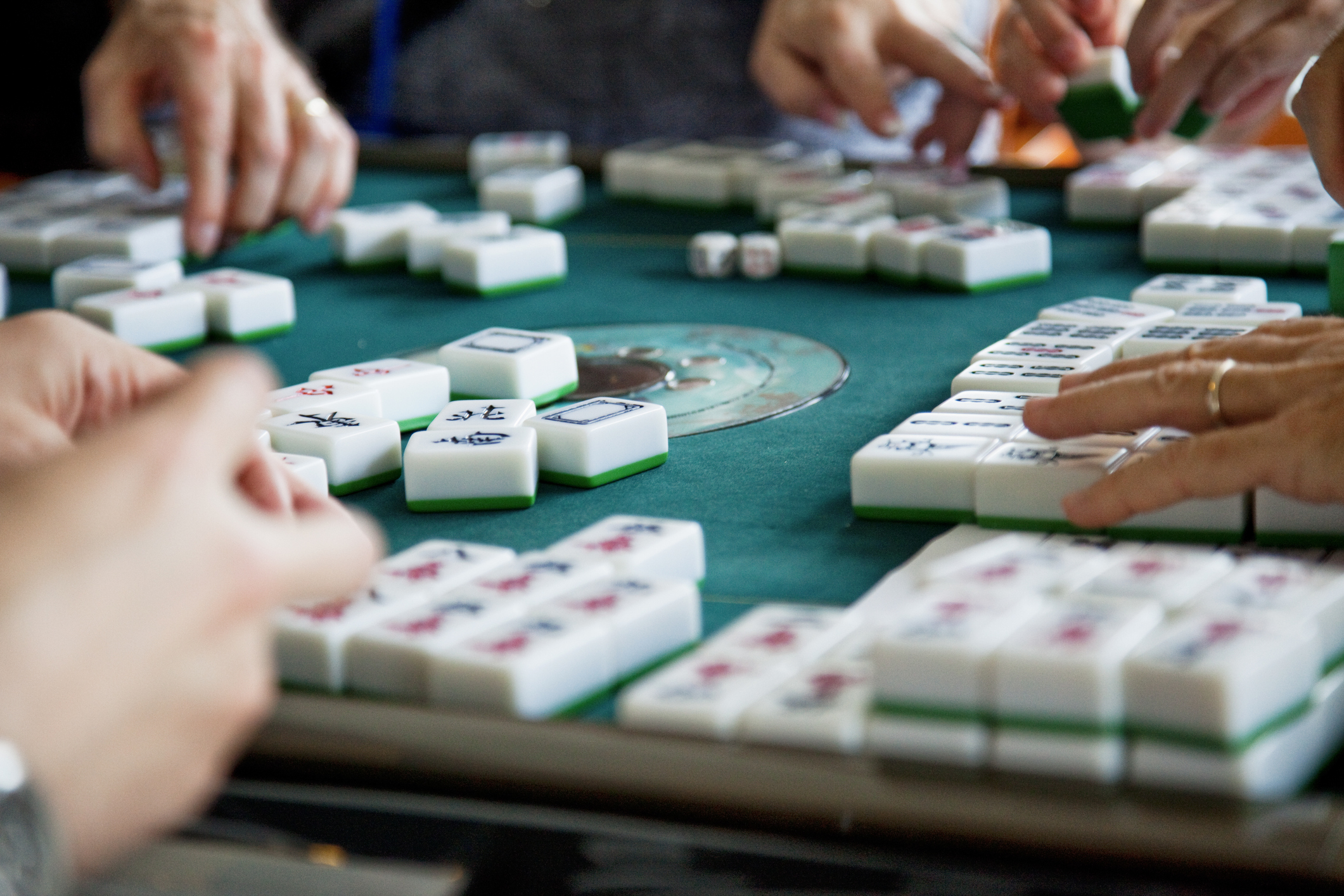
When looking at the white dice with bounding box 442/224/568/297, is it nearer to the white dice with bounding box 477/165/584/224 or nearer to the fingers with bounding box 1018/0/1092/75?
the white dice with bounding box 477/165/584/224

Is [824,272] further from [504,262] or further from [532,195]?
[532,195]

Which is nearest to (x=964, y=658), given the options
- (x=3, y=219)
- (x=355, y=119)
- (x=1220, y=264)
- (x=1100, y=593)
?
(x=1100, y=593)

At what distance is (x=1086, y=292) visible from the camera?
7.05ft

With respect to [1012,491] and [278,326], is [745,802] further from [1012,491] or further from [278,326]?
[278,326]

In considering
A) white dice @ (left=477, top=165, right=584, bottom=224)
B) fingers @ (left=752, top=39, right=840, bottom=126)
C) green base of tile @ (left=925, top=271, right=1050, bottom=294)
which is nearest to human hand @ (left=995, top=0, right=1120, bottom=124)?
fingers @ (left=752, top=39, right=840, bottom=126)

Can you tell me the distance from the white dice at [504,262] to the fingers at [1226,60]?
1.08 meters

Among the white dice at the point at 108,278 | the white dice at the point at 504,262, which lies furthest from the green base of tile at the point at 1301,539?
the white dice at the point at 108,278

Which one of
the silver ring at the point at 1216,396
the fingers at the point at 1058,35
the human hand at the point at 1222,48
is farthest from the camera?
the fingers at the point at 1058,35

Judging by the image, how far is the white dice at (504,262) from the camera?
7.52 feet

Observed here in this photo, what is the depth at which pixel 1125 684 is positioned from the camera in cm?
85

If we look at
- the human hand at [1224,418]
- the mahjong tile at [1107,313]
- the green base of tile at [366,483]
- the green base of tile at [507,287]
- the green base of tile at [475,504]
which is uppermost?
the human hand at [1224,418]

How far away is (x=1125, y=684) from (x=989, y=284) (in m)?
1.41

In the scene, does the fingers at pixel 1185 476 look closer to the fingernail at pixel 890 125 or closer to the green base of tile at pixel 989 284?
the green base of tile at pixel 989 284

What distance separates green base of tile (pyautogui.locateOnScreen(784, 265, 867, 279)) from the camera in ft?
7.57
